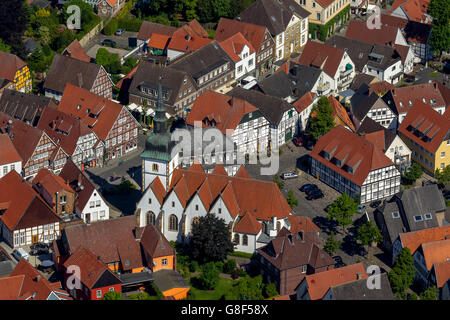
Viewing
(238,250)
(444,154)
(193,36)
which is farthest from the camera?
(193,36)

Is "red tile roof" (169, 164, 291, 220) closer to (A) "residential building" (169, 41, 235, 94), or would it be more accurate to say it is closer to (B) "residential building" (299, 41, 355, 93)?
(A) "residential building" (169, 41, 235, 94)

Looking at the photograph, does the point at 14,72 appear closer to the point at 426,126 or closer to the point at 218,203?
the point at 218,203

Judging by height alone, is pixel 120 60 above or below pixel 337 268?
above

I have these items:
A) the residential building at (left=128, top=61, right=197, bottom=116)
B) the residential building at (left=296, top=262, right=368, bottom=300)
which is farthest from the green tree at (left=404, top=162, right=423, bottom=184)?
the residential building at (left=128, top=61, right=197, bottom=116)

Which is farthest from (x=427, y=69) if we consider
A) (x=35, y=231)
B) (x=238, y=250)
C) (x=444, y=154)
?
(x=35, y=231)

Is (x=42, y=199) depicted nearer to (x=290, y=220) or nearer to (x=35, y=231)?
(x=35, y=231)

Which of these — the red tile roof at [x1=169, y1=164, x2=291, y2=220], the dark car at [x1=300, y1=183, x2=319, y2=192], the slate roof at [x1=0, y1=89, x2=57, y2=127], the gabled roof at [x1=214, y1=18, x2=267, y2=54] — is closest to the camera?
the red tile roof at [x1=169, y1=164, x2=291, y2=220]

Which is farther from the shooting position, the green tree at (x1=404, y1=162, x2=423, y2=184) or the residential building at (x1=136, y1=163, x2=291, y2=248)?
the green tree at (x1=404, y1=162, x2=423, y2=184)
